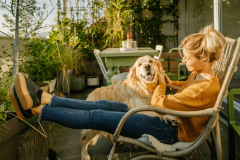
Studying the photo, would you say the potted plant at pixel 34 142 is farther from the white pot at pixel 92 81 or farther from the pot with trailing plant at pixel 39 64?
the white pot at pixel 92 81

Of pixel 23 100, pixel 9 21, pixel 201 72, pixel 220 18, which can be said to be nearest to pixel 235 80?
pixel 220 18

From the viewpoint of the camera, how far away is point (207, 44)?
1.05m

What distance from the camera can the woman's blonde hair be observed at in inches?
40.7

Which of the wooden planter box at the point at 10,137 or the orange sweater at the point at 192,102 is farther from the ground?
the orange sweater at the point at 192,102

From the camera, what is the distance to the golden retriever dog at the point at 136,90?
152cm

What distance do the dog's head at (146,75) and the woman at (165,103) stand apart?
267 millimetres

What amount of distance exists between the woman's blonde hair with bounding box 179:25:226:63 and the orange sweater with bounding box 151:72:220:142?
141 millimetres

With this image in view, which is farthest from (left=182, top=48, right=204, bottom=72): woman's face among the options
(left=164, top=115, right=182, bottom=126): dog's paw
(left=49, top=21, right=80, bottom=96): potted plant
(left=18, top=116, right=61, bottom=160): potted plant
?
(left=49, top=21, right=80, bottom=96): potted plant

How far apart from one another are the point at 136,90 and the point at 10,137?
3.11 ft

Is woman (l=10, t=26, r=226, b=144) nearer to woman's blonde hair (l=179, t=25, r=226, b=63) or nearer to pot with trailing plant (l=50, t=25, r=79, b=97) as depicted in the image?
woman's blonde hair (l=179, t=25, r=226, b=63)

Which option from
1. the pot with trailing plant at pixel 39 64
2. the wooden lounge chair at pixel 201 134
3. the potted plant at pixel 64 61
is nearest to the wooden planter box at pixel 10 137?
the wooden lounge chair at pixel 201 134

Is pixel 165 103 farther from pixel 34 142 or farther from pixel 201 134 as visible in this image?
pixel 34 142

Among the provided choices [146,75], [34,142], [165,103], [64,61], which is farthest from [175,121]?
[64,61]

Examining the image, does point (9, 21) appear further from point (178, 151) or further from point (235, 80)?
point (235, 80)
